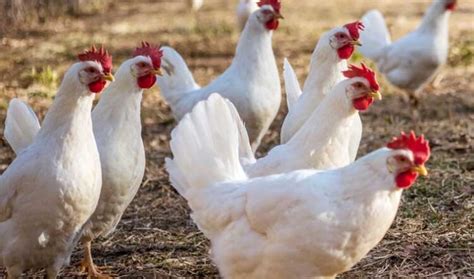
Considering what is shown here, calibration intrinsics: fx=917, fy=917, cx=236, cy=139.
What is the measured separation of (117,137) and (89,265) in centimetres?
88

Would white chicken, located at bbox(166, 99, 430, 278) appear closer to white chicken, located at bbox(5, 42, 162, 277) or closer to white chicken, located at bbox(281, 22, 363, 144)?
white chicken, located at bbox(5, 42, 162, 277)

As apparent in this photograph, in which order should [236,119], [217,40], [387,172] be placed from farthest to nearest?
[217,40] → [236,119] → [387,172]

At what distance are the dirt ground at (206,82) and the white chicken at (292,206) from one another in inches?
42.5

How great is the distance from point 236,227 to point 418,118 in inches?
213

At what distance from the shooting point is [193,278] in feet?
18.3

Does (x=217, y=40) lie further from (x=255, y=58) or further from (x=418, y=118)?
(x=255, y=58)

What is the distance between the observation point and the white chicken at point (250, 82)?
276 inches

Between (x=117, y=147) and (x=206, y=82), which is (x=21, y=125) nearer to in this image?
(x=117, y=147)

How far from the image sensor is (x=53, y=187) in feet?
15.7

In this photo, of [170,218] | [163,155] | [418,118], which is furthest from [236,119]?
[418,118]

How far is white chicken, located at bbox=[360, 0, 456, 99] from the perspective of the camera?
990 cm

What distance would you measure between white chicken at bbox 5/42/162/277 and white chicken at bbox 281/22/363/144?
3.14ft

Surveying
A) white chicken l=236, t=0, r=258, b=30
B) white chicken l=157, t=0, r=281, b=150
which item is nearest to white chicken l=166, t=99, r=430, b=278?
white chicken l=157, t=0, r=281, b=150

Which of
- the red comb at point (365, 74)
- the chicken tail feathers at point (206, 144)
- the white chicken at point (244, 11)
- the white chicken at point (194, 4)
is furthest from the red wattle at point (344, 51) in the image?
the white chicken at point (194, 4)
